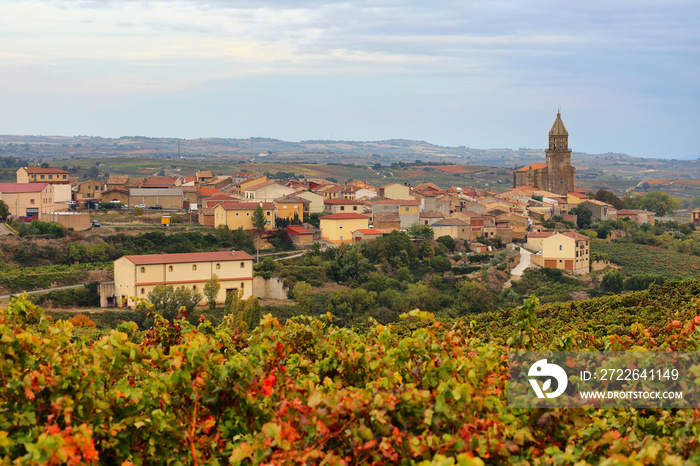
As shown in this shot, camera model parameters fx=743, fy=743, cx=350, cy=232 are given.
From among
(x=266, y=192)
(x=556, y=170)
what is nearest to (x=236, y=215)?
(x=266, y=192)

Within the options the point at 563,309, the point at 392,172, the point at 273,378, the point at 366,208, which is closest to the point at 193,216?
the point at 366,208

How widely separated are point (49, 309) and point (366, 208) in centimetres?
2296

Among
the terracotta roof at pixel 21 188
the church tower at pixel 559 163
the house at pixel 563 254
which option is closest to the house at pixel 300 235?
the house at pixel 563 254

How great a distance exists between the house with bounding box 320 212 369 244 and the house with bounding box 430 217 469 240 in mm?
4358

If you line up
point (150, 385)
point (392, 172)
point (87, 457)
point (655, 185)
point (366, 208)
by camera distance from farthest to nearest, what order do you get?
1. point (655, 185)
2. point (392, 172)
3. point (366, 208)
4. point (150, 385)
5. point (87, 457)

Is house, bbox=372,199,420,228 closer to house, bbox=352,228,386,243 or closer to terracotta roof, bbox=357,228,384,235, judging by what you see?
terracotta roof, bbox=357,228,384,235

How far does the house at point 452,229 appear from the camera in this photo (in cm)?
4181

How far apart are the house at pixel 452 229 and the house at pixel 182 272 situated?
14.4 m

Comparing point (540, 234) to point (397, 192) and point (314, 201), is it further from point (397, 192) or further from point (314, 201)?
point (314, 201)

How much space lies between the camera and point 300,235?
39156mm

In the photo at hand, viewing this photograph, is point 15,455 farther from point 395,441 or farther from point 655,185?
point 655,185

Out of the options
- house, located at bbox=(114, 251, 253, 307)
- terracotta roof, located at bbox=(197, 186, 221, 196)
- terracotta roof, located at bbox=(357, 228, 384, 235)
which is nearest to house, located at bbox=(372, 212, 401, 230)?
terracotta roof, located at bbox=(357, 228, 384, 235)

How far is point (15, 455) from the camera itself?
12.5 feet

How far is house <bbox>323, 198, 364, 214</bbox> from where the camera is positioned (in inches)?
1769
